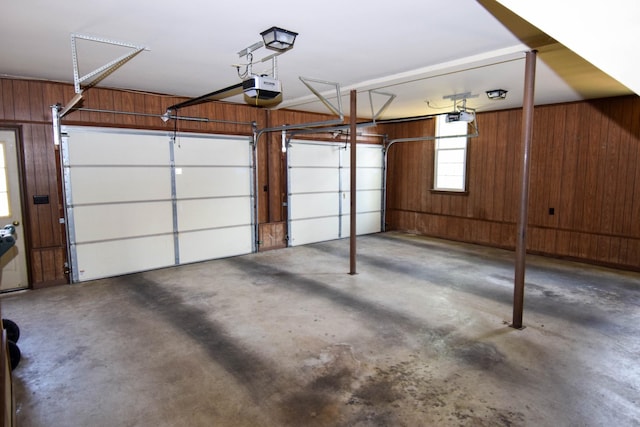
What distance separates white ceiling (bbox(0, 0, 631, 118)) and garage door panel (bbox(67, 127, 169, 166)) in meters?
0.71

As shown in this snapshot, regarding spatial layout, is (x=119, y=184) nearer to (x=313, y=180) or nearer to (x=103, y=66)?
(x=103, y=66)

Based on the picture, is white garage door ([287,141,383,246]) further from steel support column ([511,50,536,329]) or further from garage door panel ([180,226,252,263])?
steel support column ([511,50,536,329])

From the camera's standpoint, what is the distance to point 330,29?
3197mm

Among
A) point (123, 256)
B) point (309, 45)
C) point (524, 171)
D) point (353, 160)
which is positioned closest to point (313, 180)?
point (353, 160)

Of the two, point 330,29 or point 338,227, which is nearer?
point 330,29

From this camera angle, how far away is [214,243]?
657cm

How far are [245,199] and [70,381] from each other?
14.4 feet

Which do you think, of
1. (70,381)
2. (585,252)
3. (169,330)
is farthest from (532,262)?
(70,381)

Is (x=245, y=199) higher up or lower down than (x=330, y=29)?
lower down

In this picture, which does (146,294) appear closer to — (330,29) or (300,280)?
(300,280)

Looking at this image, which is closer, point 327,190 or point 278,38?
point 278,38

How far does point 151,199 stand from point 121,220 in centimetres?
53

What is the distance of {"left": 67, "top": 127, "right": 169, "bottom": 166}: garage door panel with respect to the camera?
5.16 m

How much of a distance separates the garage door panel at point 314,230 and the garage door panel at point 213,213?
1.11 meters
